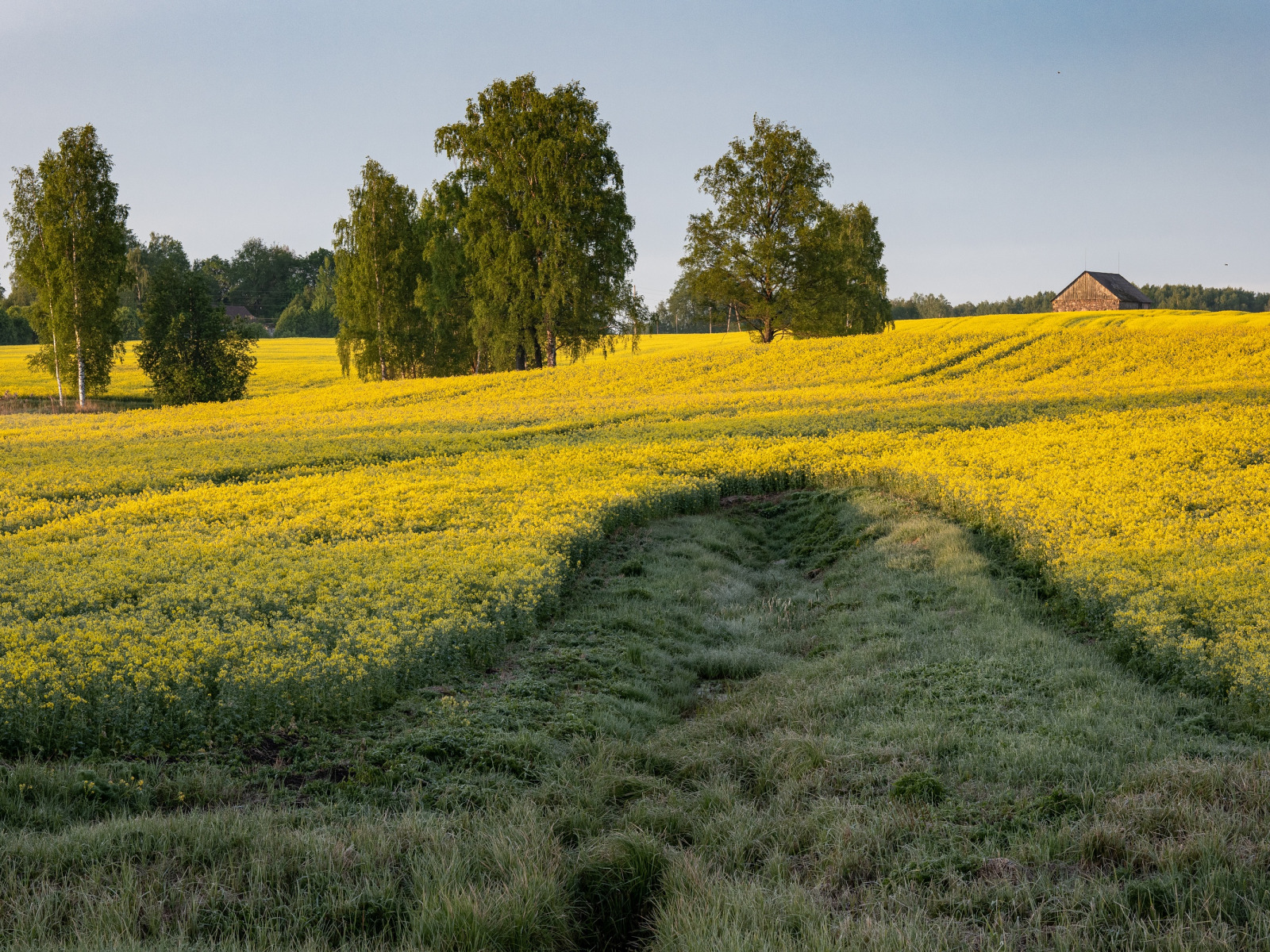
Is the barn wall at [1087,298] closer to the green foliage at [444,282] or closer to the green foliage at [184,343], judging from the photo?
the green foliage at [444,282]

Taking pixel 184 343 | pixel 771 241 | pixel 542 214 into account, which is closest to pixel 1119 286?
pixel 771 241

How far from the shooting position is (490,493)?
15.7 meters

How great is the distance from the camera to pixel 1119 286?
78.2m

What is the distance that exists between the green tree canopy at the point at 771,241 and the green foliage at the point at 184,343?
28.2 meters

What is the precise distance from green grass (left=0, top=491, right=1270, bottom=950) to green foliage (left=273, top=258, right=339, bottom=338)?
326 feet

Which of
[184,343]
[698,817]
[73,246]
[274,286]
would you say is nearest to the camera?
[698,817]

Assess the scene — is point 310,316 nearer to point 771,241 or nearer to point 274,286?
point 274,286

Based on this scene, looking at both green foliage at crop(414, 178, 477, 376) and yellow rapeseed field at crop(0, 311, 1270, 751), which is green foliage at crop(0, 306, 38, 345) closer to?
green foliage at crop(414, 178, 477, 376)

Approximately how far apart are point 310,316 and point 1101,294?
90.6 meters

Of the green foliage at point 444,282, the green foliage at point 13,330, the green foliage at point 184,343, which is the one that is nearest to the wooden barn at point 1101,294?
the green foliage at point 444,282

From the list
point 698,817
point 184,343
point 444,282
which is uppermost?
point 444,282

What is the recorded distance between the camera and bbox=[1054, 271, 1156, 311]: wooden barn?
7700cm

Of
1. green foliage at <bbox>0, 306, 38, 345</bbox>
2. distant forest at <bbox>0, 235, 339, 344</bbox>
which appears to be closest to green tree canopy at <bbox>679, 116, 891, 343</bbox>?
distant forest at <bbox>0, 235, 339, 344</bbox>

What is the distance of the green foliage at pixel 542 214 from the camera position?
42.9 m
